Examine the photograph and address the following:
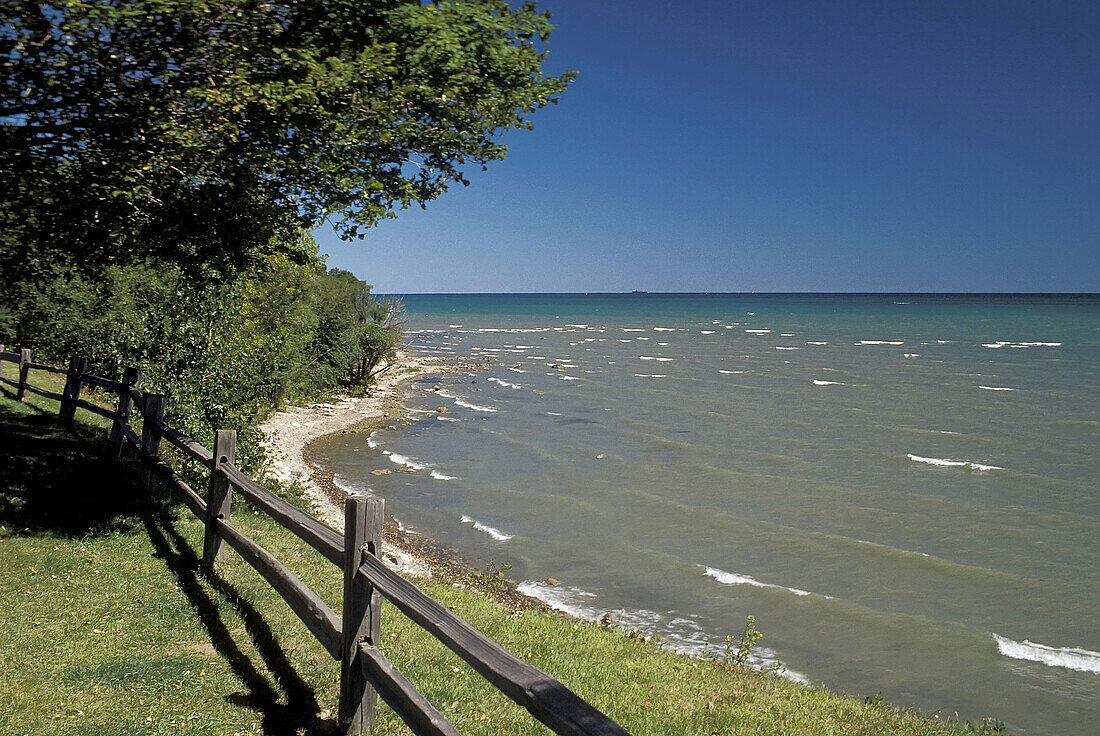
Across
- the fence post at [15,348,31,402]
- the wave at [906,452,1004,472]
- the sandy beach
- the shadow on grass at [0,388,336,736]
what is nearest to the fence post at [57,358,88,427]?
the shadow on grass at [0,388,336,736]

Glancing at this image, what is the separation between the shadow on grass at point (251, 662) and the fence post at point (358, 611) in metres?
0.33

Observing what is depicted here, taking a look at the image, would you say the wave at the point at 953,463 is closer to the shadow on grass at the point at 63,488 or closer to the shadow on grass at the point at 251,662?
the shadow on grass at the point at 63,488

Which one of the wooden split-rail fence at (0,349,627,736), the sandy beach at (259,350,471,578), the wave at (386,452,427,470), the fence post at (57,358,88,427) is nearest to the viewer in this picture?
the wooden split-rail fence at (0,349,627,736)

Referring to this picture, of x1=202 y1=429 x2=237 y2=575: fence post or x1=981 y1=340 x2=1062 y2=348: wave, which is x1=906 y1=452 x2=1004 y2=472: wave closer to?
x1=202 y1=429 x2=237 y2=575: fence post

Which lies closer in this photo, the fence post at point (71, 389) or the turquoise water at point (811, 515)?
the turquoise water at point (811, 515)

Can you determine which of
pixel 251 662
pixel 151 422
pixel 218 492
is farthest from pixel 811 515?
pixel 251 662

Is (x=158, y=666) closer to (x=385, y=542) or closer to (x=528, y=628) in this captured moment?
(x=528, y=628)

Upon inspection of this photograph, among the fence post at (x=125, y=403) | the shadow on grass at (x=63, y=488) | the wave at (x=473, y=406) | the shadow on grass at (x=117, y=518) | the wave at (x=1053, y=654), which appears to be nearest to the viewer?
the shadow on grass at (x=117, y=518)

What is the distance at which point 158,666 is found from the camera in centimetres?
636

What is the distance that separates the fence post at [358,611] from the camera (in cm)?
527

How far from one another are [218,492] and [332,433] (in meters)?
21.2

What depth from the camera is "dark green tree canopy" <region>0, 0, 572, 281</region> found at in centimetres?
739

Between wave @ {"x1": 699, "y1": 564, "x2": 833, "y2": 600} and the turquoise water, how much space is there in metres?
0.06

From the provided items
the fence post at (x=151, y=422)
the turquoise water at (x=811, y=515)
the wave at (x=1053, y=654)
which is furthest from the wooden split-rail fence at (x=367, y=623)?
the wave at (x=1053, y=654)
